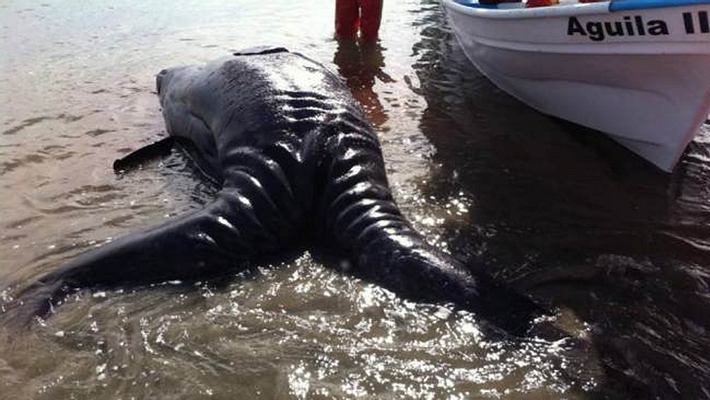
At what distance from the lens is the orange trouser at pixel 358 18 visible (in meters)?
9.38

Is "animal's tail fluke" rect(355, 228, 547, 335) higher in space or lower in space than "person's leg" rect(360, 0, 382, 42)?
higher

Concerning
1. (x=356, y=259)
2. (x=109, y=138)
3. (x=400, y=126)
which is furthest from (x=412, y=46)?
(x=356, y=259)

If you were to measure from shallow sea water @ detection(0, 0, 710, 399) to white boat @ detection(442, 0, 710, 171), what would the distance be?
0.24m

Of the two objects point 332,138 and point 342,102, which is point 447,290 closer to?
point 332,138

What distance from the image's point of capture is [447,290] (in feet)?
10.9

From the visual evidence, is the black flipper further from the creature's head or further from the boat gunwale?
the boat gunwale

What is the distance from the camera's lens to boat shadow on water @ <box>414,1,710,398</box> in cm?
302

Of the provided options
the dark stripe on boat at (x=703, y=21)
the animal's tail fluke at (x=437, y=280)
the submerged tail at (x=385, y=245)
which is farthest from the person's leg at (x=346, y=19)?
the animal's tail fluke at (x=437, y=280)

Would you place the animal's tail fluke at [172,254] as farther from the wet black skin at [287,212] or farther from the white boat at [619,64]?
the white boat at [619,64]

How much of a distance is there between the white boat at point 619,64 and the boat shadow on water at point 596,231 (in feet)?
0.74

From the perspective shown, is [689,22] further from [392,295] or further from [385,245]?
[392,295]

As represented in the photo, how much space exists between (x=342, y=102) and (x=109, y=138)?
2486 millimetres

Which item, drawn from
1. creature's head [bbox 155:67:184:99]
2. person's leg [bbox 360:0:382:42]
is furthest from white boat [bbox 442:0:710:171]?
person's leg [bbox 360:0:382:42]

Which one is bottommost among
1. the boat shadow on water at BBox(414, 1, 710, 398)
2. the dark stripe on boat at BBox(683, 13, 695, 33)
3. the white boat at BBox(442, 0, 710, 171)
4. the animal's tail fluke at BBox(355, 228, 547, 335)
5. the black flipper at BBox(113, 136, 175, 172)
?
the black flipper at BBox(113, 136, 175, 172)
